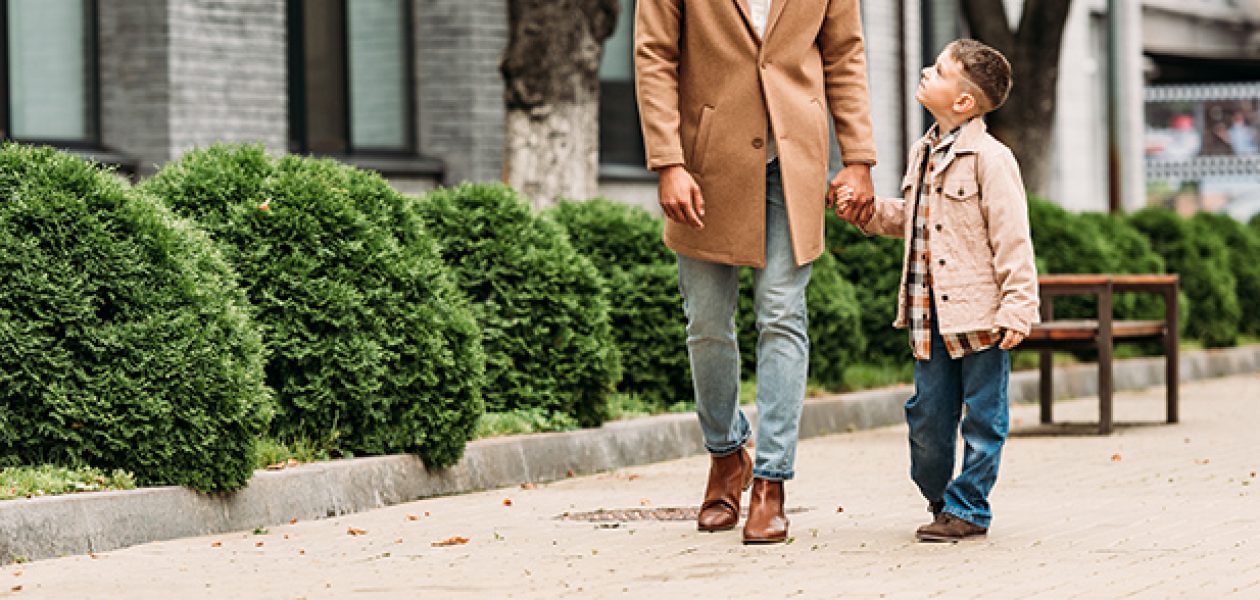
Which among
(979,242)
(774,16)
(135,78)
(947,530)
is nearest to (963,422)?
(947,530)

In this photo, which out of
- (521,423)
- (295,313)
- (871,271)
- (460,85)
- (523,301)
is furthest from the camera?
(460,85)

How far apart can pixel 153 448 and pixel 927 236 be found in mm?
2692

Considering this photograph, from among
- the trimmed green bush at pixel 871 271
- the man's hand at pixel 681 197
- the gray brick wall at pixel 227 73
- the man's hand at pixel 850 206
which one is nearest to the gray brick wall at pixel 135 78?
the gray brick wall at pixel 227 73

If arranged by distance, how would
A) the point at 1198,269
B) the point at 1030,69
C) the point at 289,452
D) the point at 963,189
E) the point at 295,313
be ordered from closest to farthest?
the point at 963,189 → the point at 289,452 → the point at 295,313 → the point at 1198,269 → the point at 1030,69

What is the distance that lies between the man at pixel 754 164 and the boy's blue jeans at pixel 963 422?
40 cm

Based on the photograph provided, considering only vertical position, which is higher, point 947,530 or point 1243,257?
point 1243,257

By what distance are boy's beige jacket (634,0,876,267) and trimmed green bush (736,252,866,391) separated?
5.55 meters

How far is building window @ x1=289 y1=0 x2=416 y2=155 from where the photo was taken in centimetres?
1673

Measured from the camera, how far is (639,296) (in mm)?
11945

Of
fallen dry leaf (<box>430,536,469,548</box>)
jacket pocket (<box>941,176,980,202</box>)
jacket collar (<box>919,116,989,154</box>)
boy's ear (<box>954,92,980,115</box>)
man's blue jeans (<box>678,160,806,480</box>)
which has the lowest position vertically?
fallen dry leaf (<box>430,536,469,548</box>)

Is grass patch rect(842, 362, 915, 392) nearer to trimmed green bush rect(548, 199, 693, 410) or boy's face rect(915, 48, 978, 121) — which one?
trimmed green bush rect(548, 199, 693, 410)

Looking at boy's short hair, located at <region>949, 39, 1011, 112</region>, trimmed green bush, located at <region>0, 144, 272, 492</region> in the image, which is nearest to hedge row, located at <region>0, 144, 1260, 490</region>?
trimmed green bush, located at <region>0, 144, 272, 492</region>

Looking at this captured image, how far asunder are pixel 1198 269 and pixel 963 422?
1254 cm

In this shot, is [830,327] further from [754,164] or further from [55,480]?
[55,480]
